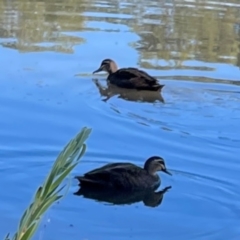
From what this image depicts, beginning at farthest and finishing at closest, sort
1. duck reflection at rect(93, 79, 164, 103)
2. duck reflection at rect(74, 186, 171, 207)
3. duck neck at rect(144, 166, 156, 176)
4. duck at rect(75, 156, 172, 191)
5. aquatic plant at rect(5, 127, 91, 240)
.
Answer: duck reflection at rect(93, 79, 164, 103) < duck neck at rect(144, 166, 156, 176) < duck at rect(75, 156, 172, 191) < duck reflection at rect(74, 186, 171, 207) < aquatic plant at rect(5, 127, 91, 240)

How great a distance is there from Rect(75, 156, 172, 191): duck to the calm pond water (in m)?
0.10

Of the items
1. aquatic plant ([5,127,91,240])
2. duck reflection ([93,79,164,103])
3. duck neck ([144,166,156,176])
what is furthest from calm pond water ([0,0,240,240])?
aquatic plant ([5,127,91,240])

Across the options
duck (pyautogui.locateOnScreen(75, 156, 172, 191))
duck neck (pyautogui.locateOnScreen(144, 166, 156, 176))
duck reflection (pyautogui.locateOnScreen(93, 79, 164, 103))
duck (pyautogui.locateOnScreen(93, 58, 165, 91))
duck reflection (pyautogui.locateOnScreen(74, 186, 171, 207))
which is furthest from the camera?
duck (pyautogui.locateOnScreen(93, 58, 165, 91))

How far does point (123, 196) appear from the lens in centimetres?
542

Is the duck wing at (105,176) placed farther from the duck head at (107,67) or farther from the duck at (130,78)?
the duck head at (107,67)

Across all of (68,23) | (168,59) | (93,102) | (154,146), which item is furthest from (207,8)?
(154,146)

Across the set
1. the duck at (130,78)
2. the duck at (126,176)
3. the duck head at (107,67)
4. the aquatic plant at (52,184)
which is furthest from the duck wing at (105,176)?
the aquatic plant at (52,184)

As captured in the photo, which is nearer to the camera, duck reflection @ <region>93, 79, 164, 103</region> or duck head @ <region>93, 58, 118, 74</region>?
duck reflection @ <region>93, 79, 164, 103</region>

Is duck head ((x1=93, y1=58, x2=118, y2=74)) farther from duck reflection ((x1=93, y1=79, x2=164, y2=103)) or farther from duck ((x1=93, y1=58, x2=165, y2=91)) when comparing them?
duck reflection ((x1=93, y1=79, x2=164, y2=103))

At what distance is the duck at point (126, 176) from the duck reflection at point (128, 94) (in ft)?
8.83

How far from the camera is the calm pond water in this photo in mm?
4879

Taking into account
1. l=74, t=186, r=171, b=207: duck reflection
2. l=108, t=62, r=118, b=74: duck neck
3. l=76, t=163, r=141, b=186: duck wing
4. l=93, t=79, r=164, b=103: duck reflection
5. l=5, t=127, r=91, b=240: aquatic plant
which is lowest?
l=93, t=79, r=164, b=103: duck reflection

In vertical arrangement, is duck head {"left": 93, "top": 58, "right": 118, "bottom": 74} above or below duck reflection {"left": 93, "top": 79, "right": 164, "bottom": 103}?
above

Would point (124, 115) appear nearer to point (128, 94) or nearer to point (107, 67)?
point (128, 94)
